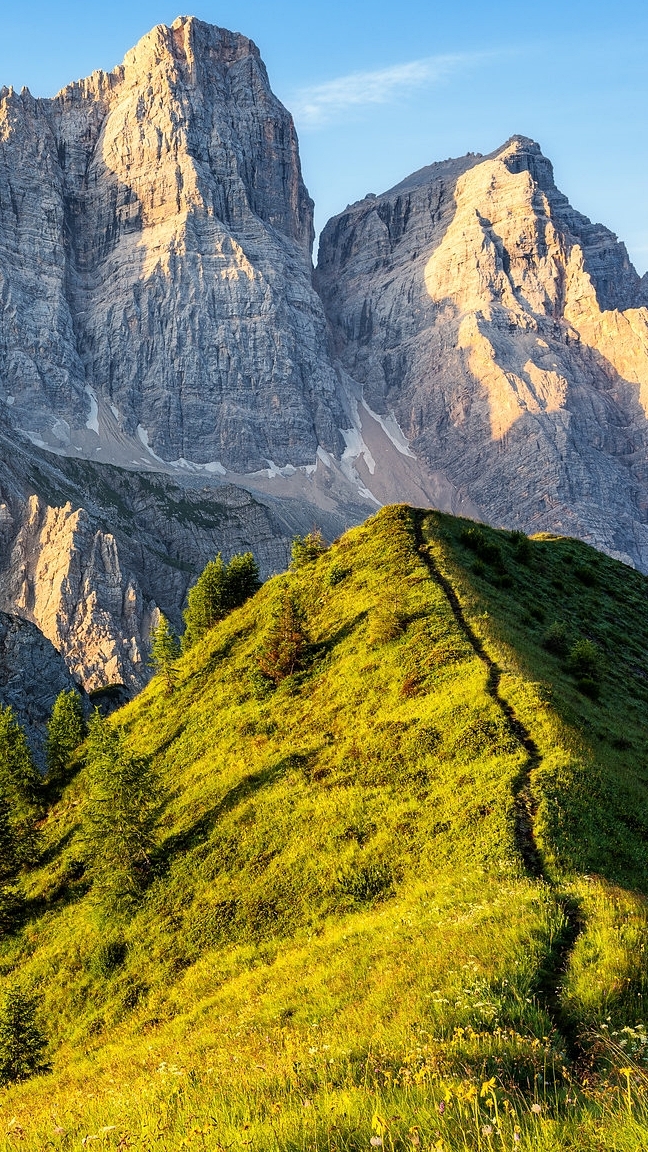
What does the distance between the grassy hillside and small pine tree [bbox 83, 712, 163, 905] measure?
89cm

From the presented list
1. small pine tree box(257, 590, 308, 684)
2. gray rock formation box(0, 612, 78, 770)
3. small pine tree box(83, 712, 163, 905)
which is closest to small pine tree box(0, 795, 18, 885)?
small pine tree box(83, 712, 163, 905)

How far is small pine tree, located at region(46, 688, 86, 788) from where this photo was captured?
51.5m

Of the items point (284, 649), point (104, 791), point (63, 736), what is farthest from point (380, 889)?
point (63, 736)

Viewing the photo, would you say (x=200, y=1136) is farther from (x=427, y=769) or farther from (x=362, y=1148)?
(x=427, y=769)

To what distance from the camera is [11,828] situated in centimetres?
4350

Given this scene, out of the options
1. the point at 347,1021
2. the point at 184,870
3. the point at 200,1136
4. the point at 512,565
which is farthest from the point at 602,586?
the point at 200,1136

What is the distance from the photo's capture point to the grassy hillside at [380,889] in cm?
870

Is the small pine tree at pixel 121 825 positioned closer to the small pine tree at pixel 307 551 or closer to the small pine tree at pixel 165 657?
the small pine tree at pixel 165 657

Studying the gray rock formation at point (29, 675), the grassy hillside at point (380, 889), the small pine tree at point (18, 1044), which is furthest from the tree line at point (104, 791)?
the gray rock formation at point (29, 675)

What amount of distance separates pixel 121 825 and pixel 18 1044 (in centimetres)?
909

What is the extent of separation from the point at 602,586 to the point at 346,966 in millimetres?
42674

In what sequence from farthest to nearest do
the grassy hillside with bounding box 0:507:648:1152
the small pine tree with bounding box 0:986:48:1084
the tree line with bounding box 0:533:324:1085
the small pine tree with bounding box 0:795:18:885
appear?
the small pine tree with bounding box 0:795:18:885 < the tree line with bounding box 0:533:324:1085 < the small pine tree with bounding box 0:986:48:1084 < the grassy hillside with bounding box 0:507:648:1152

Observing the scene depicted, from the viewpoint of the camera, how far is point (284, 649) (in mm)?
38500

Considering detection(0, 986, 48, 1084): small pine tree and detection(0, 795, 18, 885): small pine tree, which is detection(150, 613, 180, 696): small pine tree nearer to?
detection(0, 795, 18, 885): small pine tree
